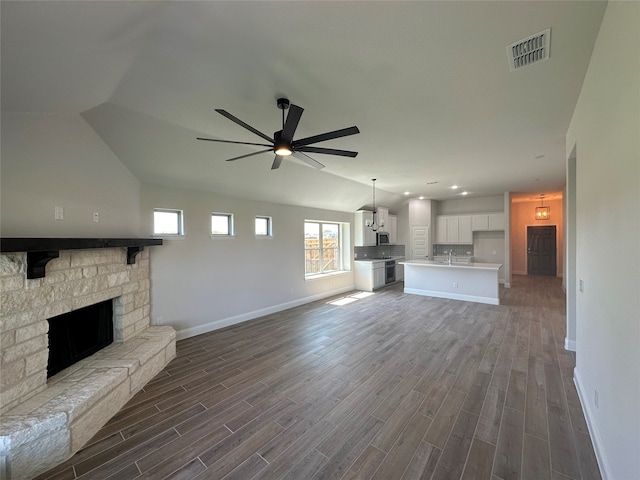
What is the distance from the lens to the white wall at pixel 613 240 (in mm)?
1256

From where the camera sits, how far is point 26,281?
6.90 ft

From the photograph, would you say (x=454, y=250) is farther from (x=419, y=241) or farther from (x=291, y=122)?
(x=291, y=122)

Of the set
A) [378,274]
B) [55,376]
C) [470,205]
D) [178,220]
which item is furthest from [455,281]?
[55,376]

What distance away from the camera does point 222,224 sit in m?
4.93

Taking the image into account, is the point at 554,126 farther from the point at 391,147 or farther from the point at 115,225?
the point at 115,225

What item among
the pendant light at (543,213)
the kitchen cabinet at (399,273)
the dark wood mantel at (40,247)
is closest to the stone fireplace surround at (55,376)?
the dark wood mantel at (40,247)

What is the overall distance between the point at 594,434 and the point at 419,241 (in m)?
7.47

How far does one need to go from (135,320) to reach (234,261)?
6.06 feet

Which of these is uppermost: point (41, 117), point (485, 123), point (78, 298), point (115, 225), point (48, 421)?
point (485, 123)

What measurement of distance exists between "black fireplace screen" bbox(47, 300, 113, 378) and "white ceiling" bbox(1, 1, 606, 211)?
6.28ft

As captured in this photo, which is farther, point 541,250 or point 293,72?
point 541,250

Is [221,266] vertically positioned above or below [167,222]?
below

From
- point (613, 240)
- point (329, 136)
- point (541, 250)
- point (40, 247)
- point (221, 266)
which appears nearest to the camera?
point (613, 240)

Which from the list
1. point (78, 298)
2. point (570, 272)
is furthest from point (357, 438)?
point (570, 272)
